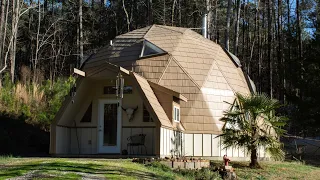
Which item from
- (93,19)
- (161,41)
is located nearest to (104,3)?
(93,19)

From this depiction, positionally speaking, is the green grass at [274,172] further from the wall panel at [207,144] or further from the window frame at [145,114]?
the window frame at [145,114]

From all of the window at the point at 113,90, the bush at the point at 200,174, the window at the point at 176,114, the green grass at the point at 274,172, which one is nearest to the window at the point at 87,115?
the window at the point at 113,90

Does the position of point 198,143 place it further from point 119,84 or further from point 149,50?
point 149,50

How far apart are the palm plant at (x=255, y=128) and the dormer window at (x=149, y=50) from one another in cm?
470

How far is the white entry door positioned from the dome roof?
59.7 inches

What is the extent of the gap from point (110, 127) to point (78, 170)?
6.55 meters

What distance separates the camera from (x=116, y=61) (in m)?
17.8

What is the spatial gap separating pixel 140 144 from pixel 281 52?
2699 centimetres

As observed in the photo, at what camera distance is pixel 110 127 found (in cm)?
1558

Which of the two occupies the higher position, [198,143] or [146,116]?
[146,116]

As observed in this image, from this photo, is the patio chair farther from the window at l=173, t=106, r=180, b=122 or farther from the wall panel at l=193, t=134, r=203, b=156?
the wall panel at l=193, t=134, r=203, b=156

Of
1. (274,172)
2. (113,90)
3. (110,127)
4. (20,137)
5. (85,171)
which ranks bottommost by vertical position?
(274,172)

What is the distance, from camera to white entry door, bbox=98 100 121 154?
15328 mm

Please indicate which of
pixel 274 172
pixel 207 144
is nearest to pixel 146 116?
pixel 207 144
